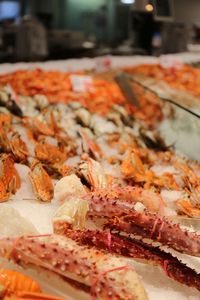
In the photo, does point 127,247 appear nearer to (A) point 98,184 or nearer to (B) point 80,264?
(B) point 80,264

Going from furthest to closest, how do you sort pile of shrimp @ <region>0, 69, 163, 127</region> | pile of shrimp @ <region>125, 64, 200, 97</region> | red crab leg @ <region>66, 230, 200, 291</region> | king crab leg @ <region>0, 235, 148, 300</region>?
pile of shrimp @ <region>125, 64, 200, 97</region>
pile of shrimp @ <region>0, 69, 163, 127</region>
red crab leg @ <region>66, 230, 200, 291</region>
king crab leg @ <region>0, 235, 148, 300</region>

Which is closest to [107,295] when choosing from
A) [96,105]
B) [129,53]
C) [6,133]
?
[6,133]

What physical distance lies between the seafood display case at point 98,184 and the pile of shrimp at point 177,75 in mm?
14

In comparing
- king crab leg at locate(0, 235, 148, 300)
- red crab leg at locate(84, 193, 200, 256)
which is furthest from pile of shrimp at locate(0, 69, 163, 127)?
king crab leg at locate(0, 235, 148, 300)

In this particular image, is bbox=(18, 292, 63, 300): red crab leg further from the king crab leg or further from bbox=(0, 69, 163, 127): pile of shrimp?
bbox=(0, 69, 163, 127): pile of shrimp

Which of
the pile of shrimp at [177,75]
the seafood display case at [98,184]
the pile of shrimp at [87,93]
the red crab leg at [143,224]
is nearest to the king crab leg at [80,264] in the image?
the seafood display case at [98,184]

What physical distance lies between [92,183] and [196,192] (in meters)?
0.47

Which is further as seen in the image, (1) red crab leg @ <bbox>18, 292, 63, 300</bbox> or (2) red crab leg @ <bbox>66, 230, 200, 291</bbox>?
(2) red crab leg @ <bbox>66, 230, 200, 291</bbox>

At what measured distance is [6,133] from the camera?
Answer: 222 cm

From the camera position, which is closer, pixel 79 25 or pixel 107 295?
pixel 107 295

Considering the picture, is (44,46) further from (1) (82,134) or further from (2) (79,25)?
(2) (79,25)

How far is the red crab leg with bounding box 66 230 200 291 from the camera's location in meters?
1.30

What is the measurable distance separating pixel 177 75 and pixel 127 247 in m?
2.53

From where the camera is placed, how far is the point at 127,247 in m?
1.34
